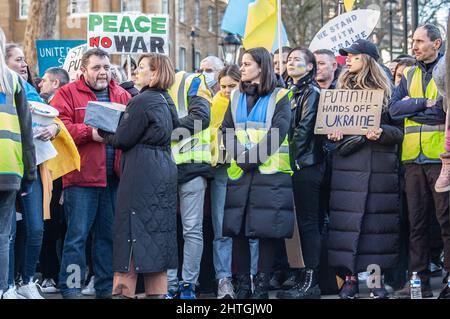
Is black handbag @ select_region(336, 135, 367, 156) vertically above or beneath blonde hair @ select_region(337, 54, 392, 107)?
beneath

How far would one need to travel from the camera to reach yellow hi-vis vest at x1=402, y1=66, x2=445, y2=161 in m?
8.70

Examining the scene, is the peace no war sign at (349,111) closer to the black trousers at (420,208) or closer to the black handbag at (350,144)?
the black handbag at (350,144)

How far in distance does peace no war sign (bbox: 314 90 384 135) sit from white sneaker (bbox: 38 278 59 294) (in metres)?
3.19

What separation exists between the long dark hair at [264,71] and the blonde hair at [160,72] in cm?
86

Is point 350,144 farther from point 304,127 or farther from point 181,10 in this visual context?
point 181,10

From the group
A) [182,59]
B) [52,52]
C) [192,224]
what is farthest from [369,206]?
[182,59]

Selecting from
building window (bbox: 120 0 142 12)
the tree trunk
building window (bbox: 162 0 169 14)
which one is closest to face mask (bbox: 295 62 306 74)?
the tree trunk

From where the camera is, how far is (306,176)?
902 cm

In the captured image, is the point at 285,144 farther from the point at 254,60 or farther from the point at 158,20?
the point at 158,20

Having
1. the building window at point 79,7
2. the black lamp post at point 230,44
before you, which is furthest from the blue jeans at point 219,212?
the building window at point 79,7

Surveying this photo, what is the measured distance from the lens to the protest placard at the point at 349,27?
12836mm

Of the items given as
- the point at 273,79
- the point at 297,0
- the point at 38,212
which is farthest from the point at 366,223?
the point at 297,0

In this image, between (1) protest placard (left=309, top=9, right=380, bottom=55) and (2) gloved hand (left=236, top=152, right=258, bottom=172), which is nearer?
(2) gloved hand (left=236, top=152, right=258, bottom=172)

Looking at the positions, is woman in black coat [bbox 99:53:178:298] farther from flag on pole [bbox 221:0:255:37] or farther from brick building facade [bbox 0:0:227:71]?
brick building facade [bbox 0:0:227:71]
